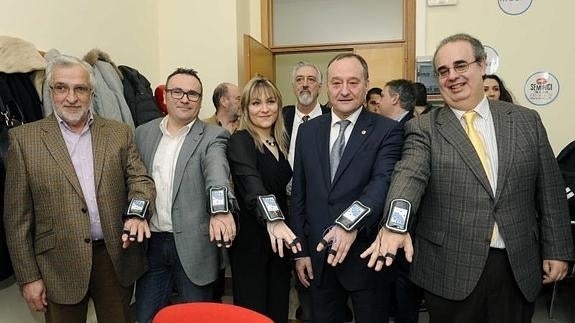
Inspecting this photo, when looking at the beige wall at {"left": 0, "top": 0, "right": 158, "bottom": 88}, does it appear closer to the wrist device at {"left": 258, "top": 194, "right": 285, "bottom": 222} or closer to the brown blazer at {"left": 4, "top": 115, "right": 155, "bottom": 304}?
the brown blazer at {"left": 4, "top": 115, "right": 155, "bottom": 304}

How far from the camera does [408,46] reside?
4578 millimetres

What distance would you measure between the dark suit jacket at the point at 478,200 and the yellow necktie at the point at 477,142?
30 millimetres

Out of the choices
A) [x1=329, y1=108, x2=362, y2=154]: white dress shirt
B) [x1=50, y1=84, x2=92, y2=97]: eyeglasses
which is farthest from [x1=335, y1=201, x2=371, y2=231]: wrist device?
[x1=50, y1=84, x2=92, y2=97]: eyeglasses

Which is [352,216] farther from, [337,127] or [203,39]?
[203,39]

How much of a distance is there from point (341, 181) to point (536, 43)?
11.6ft

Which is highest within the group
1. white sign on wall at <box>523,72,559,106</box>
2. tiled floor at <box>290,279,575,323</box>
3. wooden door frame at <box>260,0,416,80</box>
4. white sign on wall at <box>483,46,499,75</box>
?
wooden door frame at <box>260,0,416,80</box>

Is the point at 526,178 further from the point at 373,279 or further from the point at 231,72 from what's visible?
the point at 231,72

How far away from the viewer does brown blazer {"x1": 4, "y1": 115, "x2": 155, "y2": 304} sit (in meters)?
1.76

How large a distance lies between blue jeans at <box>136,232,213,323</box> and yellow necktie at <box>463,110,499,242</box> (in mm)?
1296

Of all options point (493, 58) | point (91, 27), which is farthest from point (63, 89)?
point (493, 58)

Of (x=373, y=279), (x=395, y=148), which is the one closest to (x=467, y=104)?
(x=395, y=148)

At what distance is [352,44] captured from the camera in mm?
4867

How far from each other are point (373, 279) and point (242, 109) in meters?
1.01

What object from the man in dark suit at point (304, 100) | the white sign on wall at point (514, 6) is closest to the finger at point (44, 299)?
the man in dark suit at point (304, 100)
